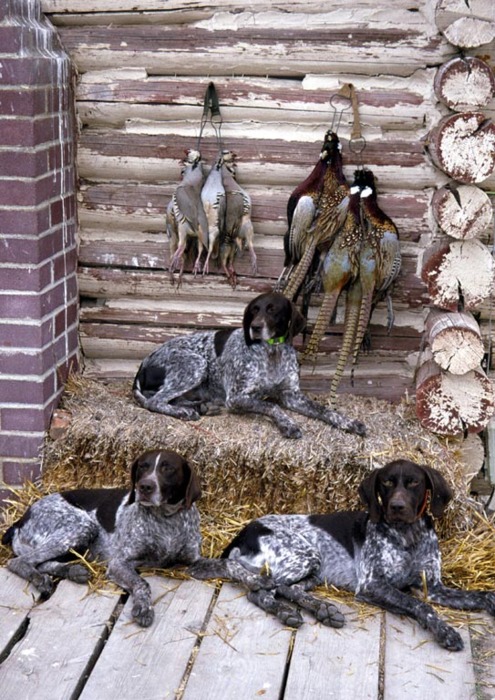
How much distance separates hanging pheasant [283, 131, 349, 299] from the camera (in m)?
5.86

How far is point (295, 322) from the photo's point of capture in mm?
5855

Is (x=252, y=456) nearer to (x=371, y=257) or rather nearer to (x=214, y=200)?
(x=371, y=257)

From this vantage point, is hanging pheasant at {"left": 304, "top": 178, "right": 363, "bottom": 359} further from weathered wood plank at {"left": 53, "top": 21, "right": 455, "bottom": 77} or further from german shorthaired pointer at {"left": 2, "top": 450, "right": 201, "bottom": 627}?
german shorthaired pointer at {"left": 2, "top": 450, "right": 201, "bottom": 627}

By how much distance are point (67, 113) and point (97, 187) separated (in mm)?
476

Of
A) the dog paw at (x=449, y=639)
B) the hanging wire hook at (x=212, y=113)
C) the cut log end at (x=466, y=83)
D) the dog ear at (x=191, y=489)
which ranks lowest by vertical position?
the dog paw at (x=449, y=639)

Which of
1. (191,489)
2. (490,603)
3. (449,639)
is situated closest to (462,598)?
(490,603)

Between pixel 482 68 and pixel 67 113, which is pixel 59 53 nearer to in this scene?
pixel 67 113

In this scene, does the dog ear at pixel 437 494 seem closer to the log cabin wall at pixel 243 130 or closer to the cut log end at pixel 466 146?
the log cabin wall at pixel 243 130

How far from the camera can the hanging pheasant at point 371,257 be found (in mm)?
5871

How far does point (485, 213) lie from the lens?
5.58 metres

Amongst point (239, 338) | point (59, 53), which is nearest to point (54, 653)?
point (239, 338)

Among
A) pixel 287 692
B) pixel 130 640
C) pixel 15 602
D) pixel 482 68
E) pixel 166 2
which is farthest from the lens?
pixel 166 2

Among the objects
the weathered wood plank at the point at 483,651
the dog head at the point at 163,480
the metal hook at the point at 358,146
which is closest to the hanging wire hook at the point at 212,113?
the metal hook at the point at 358,146

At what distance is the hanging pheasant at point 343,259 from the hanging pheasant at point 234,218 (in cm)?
48
